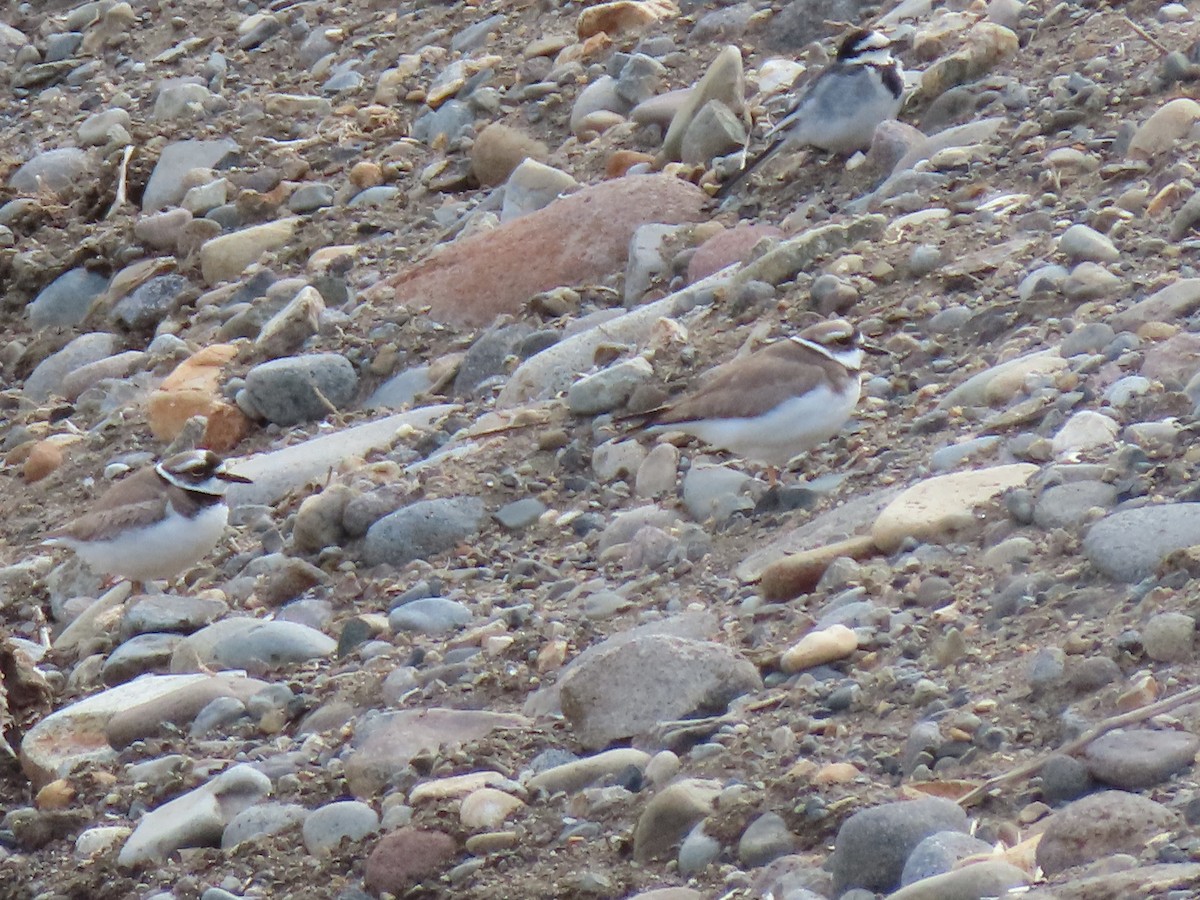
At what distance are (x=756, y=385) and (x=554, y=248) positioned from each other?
250 cm

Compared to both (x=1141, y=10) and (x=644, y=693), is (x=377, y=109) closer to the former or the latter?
(x=1141, y=10)

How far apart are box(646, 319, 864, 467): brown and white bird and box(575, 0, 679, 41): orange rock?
14.9 ft

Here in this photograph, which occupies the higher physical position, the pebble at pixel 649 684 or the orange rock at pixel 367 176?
the pebble at pixel 649 684

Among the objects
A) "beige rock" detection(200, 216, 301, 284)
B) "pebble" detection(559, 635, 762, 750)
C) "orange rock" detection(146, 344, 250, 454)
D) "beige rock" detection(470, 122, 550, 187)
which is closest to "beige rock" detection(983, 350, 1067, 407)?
"pebble" detection(559, 635, 762, 750)

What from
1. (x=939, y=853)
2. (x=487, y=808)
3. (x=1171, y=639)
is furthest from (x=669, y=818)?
(x=1171, y=639)

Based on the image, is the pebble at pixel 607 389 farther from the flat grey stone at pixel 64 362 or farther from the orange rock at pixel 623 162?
the flat grey stone at pixel 64 362

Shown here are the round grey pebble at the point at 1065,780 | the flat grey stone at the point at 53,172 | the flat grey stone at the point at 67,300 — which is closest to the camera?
the round grey pebble at the point at 1065,780

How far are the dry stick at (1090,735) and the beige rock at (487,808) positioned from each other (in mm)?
1264

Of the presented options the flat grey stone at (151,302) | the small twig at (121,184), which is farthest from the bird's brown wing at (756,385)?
the small twig at (121,184)

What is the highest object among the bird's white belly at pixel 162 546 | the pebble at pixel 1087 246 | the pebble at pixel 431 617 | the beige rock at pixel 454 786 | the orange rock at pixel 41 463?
the pebble at pixel 1087 246

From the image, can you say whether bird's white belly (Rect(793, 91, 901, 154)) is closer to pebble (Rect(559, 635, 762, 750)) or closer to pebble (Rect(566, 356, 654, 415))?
pebble (Rect(566, 356, 654, 415))

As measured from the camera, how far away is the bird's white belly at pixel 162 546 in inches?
275

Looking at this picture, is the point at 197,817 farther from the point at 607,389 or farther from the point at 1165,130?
the point at 1165,130

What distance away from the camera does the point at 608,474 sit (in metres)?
6.88
